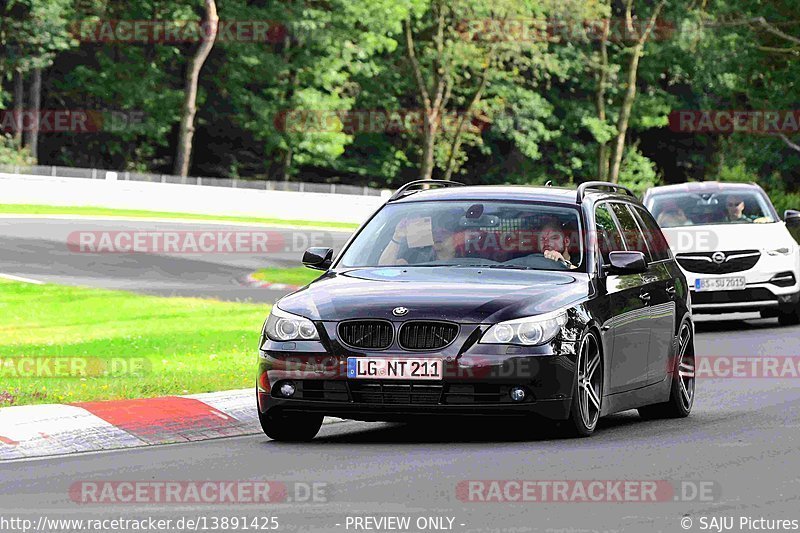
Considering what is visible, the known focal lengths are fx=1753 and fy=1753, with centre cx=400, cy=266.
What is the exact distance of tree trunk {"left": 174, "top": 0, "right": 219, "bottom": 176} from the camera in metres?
63.9

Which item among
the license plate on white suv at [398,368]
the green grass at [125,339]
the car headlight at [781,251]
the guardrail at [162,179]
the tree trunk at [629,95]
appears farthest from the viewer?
the tree trunk at [629,95]

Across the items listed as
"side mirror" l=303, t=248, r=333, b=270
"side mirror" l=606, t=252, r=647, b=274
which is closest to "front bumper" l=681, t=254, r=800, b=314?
"side mirror" l=606, t=252, r=647, b=274

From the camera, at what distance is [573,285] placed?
10992mm

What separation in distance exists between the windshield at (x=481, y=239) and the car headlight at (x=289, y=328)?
43.2 inches

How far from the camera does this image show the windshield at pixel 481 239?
37.4 feet

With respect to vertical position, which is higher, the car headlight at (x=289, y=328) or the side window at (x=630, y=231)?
the side window at (x=630, y=231)

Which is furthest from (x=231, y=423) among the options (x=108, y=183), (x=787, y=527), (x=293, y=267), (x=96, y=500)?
(x=108, y=183)

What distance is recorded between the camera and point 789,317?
73.9ft

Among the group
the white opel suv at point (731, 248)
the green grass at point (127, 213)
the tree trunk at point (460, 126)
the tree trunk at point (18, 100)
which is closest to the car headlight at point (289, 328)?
the white opel suv at point (731, 248)

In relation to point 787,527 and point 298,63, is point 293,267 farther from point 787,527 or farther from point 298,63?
point 298,63

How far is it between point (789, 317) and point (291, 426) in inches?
506

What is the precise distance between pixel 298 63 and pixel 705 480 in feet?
198

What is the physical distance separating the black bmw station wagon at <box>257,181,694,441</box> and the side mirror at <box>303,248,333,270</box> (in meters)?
0.02

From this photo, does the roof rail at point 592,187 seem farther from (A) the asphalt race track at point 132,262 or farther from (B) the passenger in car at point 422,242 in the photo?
(A) the asphalt race track at point 132,262
